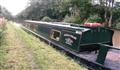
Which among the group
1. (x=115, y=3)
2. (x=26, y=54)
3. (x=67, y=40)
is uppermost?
(x=115, y=3)

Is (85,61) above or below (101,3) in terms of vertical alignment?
below

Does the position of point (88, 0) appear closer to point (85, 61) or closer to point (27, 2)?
point (85, 61)

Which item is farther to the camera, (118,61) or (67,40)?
(67,40)

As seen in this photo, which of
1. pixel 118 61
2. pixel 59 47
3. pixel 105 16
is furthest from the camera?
pixel 105 16

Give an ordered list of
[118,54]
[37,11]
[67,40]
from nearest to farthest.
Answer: [118,54]
[67,40]
[37,11]

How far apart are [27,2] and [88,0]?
58.7ft

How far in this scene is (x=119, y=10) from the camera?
20766 mm

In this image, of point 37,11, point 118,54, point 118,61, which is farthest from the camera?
point 37,11

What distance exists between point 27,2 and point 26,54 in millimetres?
29279

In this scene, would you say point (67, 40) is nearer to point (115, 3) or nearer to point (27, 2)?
point (115, 3)

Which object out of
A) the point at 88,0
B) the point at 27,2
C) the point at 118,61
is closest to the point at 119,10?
the point at 88,0

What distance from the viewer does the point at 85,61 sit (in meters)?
5.70

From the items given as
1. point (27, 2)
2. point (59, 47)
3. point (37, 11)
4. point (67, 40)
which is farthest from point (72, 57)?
point (27, 2)

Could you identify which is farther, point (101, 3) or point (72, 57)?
point (101, 3)
